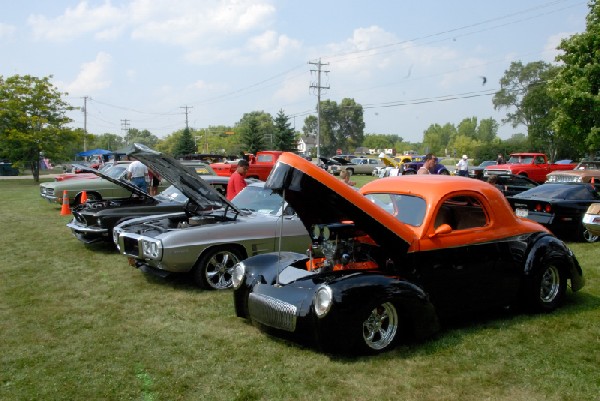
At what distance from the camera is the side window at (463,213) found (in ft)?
18.2

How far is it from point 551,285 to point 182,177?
5.07m

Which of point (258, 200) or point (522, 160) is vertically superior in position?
point (522, 160)

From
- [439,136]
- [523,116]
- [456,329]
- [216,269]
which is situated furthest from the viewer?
[439,136]

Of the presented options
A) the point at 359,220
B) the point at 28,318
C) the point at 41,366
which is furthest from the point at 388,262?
the point at 28,318

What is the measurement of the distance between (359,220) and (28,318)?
384 cm

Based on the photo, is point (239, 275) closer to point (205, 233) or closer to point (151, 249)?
point (205, 233)

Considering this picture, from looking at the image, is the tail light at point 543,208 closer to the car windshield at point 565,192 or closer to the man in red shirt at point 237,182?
the car windshield at point 565,192

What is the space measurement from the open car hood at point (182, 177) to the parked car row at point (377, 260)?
32.2 inches

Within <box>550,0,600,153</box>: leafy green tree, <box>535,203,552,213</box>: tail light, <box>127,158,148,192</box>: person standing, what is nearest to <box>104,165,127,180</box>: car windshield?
<box>127,158,148,192</box>: person standing

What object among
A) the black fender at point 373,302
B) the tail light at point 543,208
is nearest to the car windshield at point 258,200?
the black fender at point 373,302

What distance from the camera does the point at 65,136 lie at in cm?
3419

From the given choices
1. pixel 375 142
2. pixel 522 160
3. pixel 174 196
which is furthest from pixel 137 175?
pixel 375 142

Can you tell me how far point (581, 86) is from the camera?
957 inches

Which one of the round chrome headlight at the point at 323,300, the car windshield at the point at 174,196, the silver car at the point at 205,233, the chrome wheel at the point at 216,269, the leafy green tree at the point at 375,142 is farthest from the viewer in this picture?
the leafy green tree at the point at 375,142
